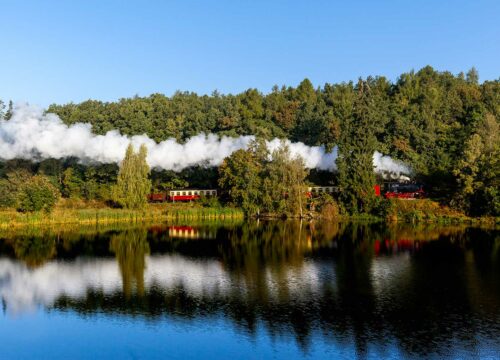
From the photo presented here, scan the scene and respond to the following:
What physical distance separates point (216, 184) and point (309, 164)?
17835 millimetres

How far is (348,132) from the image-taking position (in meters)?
94.1

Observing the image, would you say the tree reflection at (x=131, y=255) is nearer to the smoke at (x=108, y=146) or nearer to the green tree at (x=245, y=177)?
the green tree at (x=245, y=177)

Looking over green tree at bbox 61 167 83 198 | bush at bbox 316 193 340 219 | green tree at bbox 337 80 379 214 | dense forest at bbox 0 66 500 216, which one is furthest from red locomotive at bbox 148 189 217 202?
green tree at bbox 337 80 379 214

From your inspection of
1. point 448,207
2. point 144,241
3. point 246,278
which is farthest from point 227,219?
point 246,278

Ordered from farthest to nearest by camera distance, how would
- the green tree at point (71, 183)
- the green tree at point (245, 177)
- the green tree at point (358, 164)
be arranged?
the green tree at point (71, 183) < the green tree at point (245, 177) < the green tree at point (358, 164)

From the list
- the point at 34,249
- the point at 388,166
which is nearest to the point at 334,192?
the point at 388,166

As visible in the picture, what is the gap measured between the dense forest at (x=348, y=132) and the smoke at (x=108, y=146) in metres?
2.72

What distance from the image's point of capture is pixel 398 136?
106 m

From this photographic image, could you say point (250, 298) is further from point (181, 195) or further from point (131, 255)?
point (181, 195)

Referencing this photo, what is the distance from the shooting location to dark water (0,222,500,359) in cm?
2923

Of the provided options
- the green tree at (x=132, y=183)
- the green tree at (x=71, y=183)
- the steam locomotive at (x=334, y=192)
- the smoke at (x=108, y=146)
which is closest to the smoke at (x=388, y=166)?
the smoke at (x=108, y=146)

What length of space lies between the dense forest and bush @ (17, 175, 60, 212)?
3031 mm

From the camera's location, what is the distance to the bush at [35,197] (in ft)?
253

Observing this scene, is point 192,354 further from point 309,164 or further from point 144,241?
point 309,164
